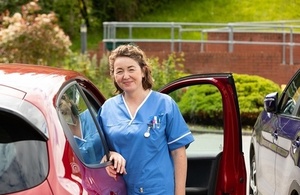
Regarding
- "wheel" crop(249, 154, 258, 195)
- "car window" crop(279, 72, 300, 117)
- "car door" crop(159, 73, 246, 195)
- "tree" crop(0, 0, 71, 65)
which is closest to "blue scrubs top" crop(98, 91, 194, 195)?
"car door" crop(159, 73, 246, 195)

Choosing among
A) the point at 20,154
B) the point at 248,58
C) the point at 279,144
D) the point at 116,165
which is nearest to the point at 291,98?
the point at 279,144

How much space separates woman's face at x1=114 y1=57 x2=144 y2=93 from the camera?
4.93m

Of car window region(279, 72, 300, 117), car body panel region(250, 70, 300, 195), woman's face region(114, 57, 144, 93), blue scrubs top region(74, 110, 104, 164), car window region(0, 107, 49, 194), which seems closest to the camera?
car window region(0, 107, 49, 194)

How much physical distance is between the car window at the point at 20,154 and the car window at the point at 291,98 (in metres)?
3.48

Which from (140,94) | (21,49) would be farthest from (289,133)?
(21,49)

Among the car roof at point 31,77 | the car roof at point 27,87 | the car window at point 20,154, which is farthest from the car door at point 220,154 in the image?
the car window at point 20,154

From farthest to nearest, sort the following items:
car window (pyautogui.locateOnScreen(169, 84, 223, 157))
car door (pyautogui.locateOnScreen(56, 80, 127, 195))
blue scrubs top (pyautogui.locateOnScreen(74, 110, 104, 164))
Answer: car window (pyautogui.locateOnScreen(169, 84, 223, 157)) < blue scrubs top (pyautogui.locateOnScreen(74, 110, 104, 164)) < car door (pyautogui.locateOnScreen(56, 80, 127, 195))

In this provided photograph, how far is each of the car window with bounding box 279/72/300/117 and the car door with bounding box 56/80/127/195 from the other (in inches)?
92.0

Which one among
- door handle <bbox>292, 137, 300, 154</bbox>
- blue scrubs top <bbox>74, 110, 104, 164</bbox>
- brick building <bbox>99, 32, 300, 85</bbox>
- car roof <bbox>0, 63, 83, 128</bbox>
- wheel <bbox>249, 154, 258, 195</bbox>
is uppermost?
car roof <bbox>0, 63, 83, 128</bbox>

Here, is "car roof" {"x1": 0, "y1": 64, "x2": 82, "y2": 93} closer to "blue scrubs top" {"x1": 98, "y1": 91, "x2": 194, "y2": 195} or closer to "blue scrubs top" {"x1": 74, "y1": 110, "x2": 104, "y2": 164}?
"blue scrubs top" {"x1": 74, "y1": 110, "x2": 104, "y2": 164}

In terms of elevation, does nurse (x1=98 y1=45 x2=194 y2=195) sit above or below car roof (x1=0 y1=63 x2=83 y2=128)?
below

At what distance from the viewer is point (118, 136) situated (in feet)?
15.9

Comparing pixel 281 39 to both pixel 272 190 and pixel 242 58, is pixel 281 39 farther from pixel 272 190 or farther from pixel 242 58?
pixel 272 190

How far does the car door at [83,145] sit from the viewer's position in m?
4.12
